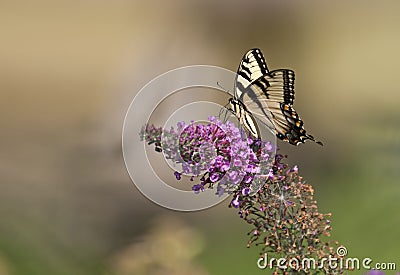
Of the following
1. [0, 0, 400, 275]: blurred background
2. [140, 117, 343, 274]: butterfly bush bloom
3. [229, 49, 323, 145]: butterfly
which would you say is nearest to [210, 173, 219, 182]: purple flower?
[140, 117, 343, 274]: butterfly bush bloom

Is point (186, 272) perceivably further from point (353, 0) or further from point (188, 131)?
point (353, 0)

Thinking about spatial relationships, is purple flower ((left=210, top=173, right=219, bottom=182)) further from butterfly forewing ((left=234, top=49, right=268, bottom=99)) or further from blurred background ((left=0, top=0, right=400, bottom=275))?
blurred background ((left=0, top=0, right=400, bottom=275))

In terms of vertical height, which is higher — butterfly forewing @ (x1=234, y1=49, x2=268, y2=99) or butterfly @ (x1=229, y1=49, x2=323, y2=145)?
butterfly forewing @ (x1=234, y1=49, x2=268, y2=99)

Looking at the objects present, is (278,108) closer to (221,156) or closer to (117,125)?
(221,156)

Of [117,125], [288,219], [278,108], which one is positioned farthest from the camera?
[117,125]

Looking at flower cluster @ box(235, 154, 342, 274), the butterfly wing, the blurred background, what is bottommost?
flower cluster @ box(235, 154, 342, 274)

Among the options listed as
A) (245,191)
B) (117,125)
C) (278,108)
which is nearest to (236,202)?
(245,191)
